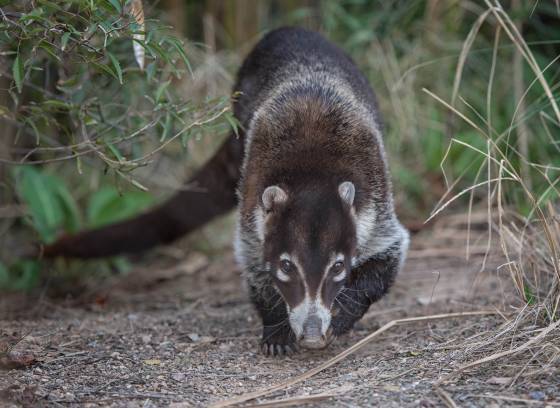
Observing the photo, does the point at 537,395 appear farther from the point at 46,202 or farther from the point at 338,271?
the point at 46,202

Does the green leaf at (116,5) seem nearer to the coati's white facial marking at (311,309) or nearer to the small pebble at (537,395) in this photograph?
the coati's white facial marking at (311,309)

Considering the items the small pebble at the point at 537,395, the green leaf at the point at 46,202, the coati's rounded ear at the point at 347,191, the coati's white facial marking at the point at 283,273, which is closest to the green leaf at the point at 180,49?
the coati's rounded ear at the point at 347,191

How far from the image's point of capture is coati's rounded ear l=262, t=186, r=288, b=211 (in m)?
4.63

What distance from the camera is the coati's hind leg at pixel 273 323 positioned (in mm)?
4945

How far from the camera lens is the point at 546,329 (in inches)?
161

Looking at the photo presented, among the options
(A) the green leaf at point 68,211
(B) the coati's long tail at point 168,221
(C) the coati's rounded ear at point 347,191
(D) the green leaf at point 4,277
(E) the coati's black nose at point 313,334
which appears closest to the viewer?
(E) the coati's black nose at point 313,334

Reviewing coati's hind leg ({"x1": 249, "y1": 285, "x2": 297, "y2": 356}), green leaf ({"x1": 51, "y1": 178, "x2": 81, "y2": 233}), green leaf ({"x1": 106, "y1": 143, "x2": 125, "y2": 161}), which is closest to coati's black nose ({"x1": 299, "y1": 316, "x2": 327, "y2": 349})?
coati's hind leg ({"x1": 249, "y1": 285, "x2": 297, "y2": 356})

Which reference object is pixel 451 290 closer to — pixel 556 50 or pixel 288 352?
pixel 288 352

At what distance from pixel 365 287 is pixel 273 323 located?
61 centimetres

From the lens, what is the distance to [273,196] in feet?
15.3

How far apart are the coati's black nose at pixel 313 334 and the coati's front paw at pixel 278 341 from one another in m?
0.59

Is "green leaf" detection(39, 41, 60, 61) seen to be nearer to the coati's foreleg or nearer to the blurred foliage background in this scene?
the blurred foliage background

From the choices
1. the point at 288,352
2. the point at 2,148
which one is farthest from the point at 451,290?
the point at 2,148

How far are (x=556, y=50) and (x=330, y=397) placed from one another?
5326mm
